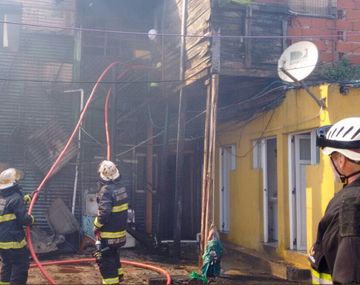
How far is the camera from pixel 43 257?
10.1 metres

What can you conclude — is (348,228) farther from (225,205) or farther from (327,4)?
(225,205)

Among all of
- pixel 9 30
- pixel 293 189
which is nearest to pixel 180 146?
pixel 293 189

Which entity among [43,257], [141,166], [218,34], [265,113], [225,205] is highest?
[218,34]

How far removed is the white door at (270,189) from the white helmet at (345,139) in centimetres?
780

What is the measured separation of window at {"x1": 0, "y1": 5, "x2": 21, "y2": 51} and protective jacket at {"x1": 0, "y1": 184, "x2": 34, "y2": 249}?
6403mm

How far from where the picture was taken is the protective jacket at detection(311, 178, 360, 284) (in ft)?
7.00

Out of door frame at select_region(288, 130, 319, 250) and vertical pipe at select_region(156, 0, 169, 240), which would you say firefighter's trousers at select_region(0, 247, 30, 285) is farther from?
vertical pipe at select_region(156, 0, 169, 240)

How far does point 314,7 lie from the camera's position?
400 inches

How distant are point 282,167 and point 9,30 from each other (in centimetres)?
718

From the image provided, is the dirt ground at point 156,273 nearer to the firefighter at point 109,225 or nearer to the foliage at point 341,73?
the firefighter at point 109,225

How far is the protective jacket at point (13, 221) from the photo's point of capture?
261 inches

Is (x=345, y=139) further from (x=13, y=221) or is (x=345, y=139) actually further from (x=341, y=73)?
(x=341, y=73)

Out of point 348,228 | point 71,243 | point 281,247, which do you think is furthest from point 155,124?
point 348,228

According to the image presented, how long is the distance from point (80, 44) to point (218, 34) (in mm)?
4574
